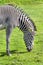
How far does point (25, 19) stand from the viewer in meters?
8.80

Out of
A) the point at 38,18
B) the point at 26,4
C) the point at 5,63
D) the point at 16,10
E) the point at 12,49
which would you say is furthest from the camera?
the point at 26,4

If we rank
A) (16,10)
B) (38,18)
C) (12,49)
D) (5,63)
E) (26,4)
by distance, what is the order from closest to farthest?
(5,63), (16,10), (12,49), (38,18), (26,4)

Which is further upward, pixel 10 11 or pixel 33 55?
pixel 10 11

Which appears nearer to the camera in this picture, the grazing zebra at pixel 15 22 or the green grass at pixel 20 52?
the green grass at pixel 20 52

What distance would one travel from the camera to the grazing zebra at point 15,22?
8.53 meters

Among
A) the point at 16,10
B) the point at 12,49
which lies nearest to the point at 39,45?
the point at 12,49

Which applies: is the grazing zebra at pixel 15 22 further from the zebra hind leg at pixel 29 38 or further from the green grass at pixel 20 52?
the green grass at pixel 20 52

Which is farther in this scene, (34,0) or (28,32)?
(34,0)

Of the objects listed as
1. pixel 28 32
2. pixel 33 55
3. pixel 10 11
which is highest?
pixel 10 11

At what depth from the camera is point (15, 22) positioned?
28.3 feet

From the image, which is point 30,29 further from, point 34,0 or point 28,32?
point 34,0

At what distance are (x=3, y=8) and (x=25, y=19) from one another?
0.77 metres

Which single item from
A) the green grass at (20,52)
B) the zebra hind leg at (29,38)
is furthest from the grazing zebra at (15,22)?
the green grass at (20,52)

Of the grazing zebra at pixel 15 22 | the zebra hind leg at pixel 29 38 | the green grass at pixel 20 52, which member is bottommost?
the green grass at pixel 20 52
